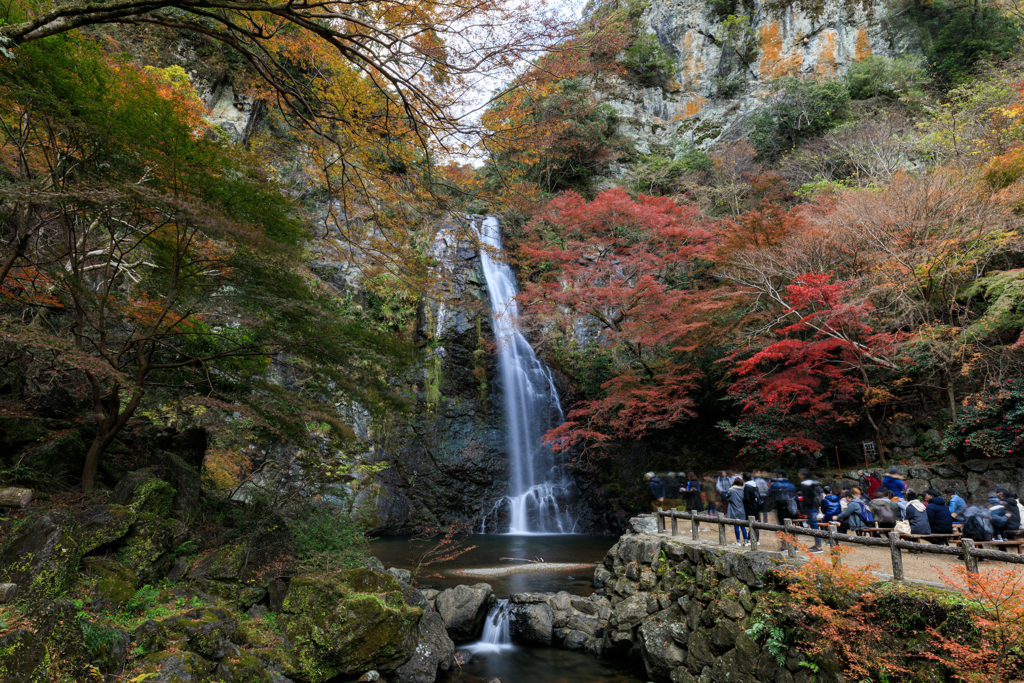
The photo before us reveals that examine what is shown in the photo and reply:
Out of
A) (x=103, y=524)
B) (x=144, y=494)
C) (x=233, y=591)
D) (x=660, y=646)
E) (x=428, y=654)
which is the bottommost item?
(x=660, y=646)

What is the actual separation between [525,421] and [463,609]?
Answer: 35.1 feet

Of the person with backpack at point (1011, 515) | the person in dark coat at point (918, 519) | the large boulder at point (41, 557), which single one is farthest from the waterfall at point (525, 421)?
the large boulder at point (41, 557)

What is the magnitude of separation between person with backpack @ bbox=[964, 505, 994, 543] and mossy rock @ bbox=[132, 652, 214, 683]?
29.0 feet

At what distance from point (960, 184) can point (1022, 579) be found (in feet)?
33.6

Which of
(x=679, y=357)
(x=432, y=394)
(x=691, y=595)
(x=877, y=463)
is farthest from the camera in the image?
(x=432, y=394)

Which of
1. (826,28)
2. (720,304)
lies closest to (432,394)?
(720,304)

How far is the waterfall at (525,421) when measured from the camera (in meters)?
18.0

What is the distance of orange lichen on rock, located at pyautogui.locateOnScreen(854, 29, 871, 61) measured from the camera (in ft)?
80.8

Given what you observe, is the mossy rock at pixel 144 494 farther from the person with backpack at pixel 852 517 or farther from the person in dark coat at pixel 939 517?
the person in dark coat at pixel 939 517

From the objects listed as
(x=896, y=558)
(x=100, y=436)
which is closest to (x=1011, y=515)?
(x=896, y=558)

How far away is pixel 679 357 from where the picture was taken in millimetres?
15984

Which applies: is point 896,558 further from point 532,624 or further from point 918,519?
point 532,624

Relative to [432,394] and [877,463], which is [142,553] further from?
[877,463]

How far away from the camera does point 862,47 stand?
976 inches
